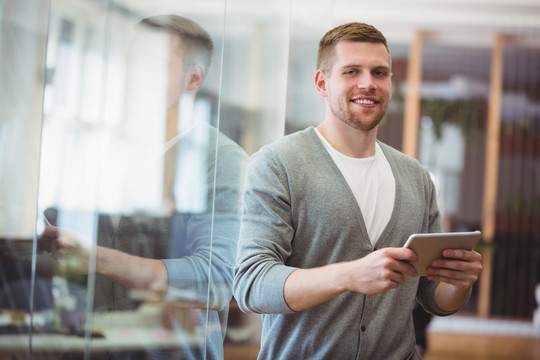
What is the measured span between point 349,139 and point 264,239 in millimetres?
380

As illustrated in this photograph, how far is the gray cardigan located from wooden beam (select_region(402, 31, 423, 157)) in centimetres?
607

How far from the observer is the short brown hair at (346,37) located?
171 centimetres

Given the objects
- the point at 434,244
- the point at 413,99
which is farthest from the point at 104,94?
the point at 413,99

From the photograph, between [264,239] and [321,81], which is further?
[321,81]

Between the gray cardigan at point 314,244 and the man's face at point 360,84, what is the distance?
5.0 inches

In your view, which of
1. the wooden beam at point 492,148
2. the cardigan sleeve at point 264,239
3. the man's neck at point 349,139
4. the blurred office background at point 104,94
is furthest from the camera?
the wooden beam at point 492,148

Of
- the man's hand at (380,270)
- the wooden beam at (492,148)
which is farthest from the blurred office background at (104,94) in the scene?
the wooden beam at (492,148)

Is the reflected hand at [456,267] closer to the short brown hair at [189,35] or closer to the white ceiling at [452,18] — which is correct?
the short brown hair at [189,35]

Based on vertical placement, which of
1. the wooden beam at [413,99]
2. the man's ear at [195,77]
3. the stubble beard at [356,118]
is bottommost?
the stubble beard at [356,118]

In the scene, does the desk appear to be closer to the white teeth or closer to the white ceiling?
the white teeth

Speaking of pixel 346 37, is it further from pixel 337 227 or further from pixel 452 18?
pixel 452 18

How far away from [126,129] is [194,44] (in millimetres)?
Answer: 297

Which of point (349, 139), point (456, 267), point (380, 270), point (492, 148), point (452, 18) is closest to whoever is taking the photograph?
point (380, 270)

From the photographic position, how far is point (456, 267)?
153 centimetres
